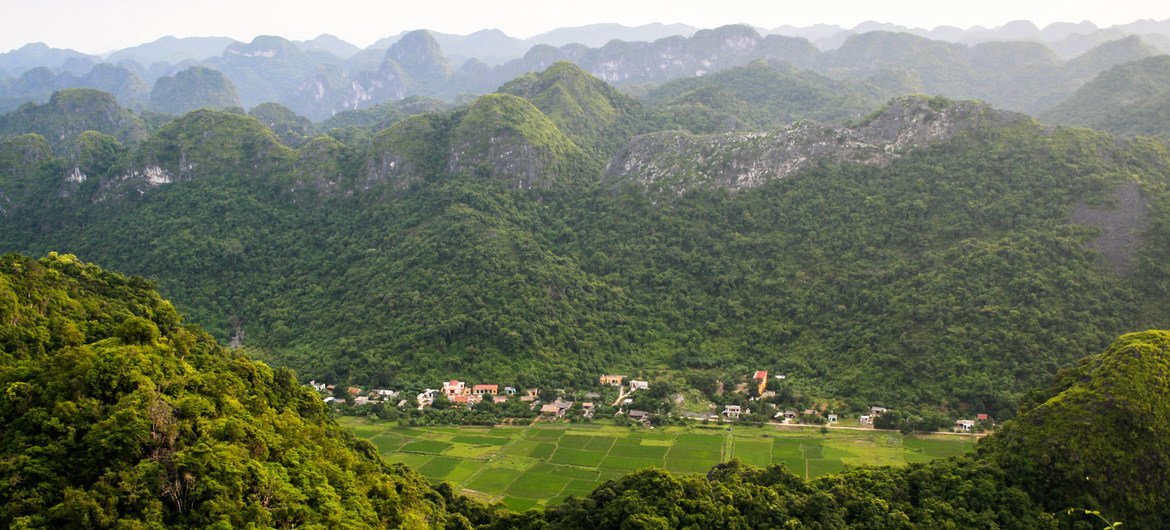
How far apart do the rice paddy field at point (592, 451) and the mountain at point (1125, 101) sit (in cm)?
9142

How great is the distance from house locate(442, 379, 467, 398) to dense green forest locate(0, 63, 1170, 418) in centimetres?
333

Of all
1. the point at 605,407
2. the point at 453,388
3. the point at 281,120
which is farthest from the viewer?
the point at 281,120

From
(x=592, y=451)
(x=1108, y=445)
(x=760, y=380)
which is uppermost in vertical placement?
(x=1108, y=445)

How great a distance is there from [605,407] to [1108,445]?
36.3 m

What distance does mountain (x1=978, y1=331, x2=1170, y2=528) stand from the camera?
34062 millimetres

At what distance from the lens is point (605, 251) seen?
93.1 m

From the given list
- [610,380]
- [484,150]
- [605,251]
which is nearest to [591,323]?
[610,380]

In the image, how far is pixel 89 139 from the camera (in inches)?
4660

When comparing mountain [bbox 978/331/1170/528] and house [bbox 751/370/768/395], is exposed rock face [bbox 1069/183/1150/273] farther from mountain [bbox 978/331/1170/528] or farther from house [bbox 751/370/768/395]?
mountain [bbox 978/331/1170/528]

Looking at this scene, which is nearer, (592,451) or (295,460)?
(295,460)

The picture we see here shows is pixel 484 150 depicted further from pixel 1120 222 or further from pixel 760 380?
pixel 1120 222

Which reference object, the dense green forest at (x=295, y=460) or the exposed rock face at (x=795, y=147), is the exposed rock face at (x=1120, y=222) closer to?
the exposed rock face at (x=795, y=147)

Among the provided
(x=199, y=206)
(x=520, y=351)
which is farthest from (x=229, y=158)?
(x=520, y=351)

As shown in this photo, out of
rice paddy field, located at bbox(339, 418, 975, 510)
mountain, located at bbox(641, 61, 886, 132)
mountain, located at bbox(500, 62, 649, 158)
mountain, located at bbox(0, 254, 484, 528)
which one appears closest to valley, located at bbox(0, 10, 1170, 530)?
mountain, located at bbox(0, 254, 484, 528)
